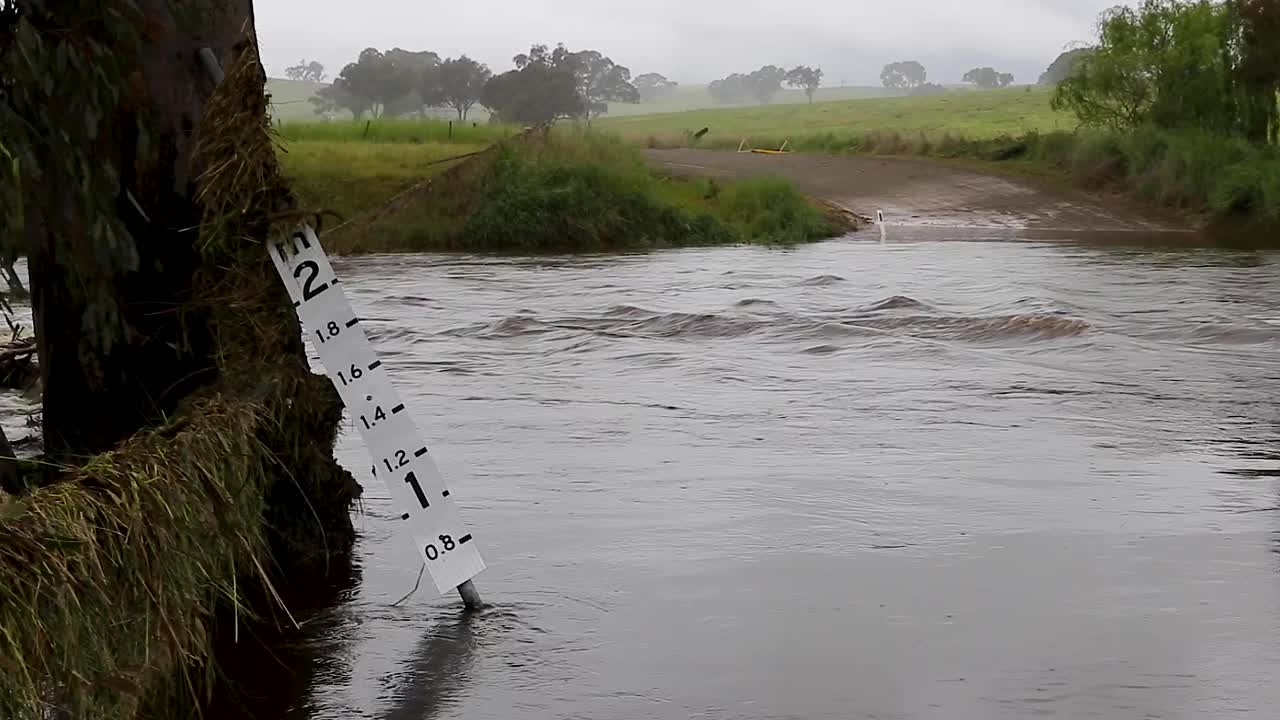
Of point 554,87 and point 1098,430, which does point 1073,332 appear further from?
point 554,87

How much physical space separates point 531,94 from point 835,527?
313ft

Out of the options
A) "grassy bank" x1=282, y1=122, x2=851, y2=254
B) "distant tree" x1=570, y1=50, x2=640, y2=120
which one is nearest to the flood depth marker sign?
"grassy bank" x1=282, y1=122, x2=851, y2=254

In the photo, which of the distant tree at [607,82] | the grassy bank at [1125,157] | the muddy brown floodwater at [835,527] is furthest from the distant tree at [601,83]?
the muddy brown floodwater at [835,527]

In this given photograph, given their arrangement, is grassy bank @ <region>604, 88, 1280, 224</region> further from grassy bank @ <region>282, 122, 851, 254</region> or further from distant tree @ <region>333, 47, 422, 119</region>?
distant tree @ <region>333, 47, 422, 119</region>

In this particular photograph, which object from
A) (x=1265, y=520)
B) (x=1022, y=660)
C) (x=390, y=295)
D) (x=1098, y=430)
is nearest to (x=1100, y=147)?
(x=390, y=295)

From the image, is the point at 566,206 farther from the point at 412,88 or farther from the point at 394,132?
the point at 412,88

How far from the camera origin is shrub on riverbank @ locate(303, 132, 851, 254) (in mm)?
32906

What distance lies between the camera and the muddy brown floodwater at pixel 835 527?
6.35 meters

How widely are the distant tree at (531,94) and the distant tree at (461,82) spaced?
36.0 ft

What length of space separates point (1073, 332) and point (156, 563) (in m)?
14.5

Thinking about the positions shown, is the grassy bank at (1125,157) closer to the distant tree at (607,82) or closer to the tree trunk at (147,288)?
the tree trunk at (147,288)

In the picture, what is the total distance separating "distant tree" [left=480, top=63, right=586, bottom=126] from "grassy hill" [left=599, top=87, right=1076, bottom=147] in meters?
3.47

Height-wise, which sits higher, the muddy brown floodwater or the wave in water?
the muddy brown floodwater

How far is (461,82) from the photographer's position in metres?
125
